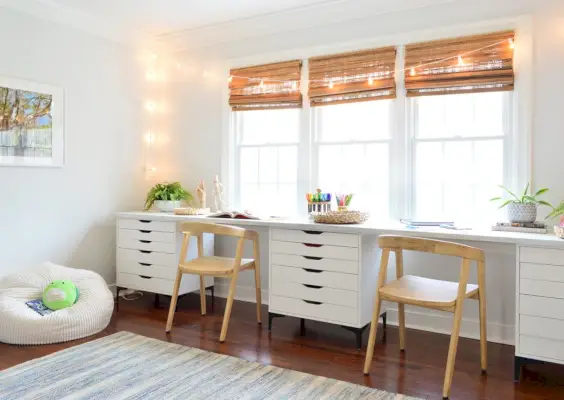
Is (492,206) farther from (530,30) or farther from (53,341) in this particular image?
(53,341)

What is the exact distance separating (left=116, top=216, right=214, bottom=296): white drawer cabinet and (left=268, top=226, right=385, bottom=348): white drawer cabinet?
924mm

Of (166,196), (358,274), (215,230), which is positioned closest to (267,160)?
(166,196)

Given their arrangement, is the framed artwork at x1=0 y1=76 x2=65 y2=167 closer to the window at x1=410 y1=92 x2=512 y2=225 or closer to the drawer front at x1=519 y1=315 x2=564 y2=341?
the window at x1=410 y1=92 x2=512 y2=225

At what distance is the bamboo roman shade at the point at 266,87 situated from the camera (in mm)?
4207

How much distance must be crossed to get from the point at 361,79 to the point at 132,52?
225cm

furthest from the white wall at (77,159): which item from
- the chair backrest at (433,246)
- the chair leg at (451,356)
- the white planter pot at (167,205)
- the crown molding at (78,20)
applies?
the chair leg at (451,356)

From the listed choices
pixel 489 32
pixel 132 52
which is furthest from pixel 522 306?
pixel 132 52

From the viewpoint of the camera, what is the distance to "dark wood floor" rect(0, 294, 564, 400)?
2.65 m

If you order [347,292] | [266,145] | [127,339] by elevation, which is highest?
[266,145]

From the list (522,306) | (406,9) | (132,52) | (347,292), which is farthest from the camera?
(132,52)

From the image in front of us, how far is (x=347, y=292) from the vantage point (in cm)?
325

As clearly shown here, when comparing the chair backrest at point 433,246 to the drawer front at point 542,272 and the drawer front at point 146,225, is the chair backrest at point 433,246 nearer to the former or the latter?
the drawer front at point 542,272

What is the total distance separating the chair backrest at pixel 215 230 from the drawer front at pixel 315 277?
0.33 metres

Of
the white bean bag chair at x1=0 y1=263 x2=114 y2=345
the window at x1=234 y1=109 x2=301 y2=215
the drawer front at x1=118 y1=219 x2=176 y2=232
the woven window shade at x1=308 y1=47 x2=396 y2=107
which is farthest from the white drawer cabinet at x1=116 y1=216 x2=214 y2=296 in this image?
the woven window shade at x1=308 y1=47 x2=396 y2=107
